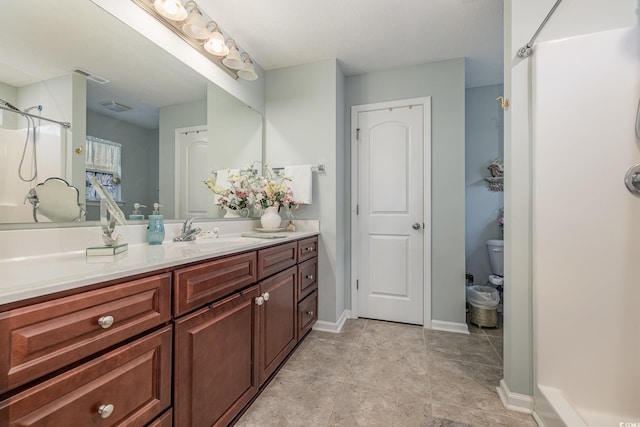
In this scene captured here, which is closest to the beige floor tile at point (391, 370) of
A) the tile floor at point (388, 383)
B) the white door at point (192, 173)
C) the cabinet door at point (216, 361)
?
the tile floor at point (388, 383)

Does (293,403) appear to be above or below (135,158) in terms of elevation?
below

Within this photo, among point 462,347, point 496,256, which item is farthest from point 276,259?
point 496,256

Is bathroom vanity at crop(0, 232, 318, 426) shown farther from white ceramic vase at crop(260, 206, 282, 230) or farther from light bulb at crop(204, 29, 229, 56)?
light bulb at crop(204, 29, 229, 56)

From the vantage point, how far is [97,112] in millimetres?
1227

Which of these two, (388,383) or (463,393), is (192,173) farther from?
(463,393)

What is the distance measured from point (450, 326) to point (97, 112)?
2862mm

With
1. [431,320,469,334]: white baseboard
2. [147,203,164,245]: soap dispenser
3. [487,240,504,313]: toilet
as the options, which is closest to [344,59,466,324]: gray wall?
[431,320,469,334]: white baseboard

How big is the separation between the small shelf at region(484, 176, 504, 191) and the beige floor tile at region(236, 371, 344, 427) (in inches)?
99.1

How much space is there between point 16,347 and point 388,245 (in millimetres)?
2395

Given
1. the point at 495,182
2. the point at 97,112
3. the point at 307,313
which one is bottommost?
the point at 307,313

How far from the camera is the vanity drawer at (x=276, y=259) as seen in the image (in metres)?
1.47

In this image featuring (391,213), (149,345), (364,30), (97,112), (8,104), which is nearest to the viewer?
(149,345)

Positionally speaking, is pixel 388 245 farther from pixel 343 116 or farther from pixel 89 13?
pixel 89 13

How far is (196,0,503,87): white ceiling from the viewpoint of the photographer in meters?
1.77
